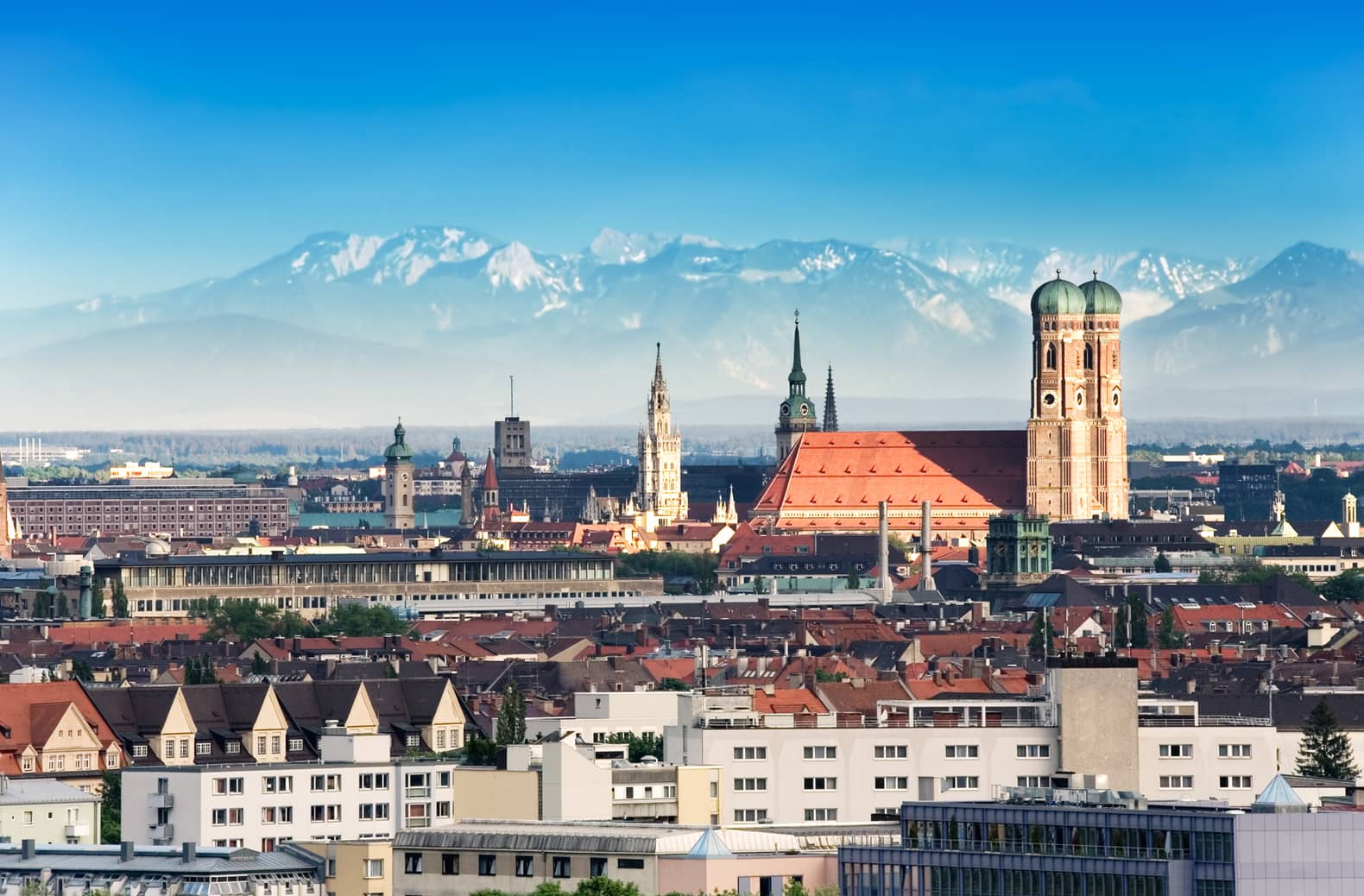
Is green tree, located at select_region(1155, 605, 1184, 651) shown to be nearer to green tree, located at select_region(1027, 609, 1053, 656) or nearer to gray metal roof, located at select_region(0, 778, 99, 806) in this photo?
green tree, located at select_region(1027, 609, 1053, 656)

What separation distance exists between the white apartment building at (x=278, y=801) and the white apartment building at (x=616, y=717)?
746cm

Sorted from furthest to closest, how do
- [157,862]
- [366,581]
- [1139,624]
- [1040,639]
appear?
[366,581] < [1139,624] < [1040,639] < [157,862]

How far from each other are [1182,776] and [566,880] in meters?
17.3

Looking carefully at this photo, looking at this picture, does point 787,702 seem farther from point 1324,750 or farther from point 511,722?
point 1324,750

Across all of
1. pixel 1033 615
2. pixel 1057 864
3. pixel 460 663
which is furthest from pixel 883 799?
pixel 1033 615

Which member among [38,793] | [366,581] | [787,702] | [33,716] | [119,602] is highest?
[366,581]

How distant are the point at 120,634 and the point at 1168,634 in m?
33.0

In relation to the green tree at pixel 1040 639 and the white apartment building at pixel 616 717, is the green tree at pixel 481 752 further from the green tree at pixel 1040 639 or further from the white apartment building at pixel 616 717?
the green tree at pixel 1040 639

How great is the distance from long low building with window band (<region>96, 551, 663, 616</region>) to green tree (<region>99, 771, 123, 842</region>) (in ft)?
322

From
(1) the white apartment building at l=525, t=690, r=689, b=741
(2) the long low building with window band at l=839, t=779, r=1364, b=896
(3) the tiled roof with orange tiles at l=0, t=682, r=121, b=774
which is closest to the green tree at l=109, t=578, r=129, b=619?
(3) the tiled roof with orange tiles at l=0, t=682, r=121, b=774

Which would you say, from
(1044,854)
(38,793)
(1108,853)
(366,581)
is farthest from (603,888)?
(366,581)

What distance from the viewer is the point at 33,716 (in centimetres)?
8462

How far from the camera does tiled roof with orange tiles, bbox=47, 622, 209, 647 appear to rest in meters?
139

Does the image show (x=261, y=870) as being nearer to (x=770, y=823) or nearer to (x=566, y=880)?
→ (x=566, y=880)
